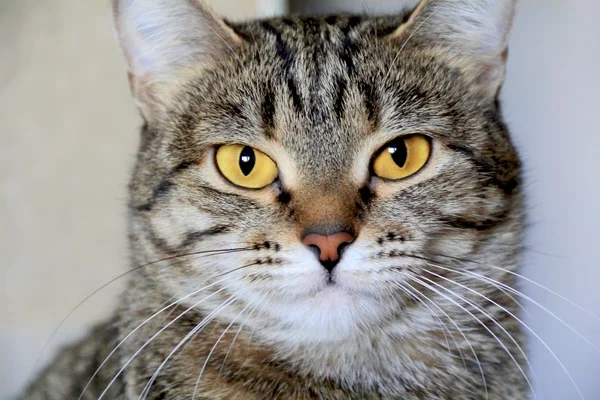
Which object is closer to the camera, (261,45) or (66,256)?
(261,45)

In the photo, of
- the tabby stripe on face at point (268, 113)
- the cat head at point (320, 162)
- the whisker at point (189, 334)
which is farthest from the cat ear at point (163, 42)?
the whisker at point (189, 334)

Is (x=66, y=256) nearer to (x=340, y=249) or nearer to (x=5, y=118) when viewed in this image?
(x=5, y=118)

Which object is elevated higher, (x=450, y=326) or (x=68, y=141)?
(x=68, y=141)

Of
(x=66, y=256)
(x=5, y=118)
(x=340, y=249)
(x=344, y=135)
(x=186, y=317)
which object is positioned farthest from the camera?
(x=66, y=256)

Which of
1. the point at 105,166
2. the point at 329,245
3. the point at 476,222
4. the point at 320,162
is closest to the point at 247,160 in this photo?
the point at 320,162

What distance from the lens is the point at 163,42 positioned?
1072 millimetres

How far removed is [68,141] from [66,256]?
299 mm

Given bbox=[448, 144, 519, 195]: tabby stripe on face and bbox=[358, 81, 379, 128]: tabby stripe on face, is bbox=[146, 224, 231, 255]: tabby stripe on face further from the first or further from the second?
bbox=[448, 144, 519, 195]: tabby stripe on face

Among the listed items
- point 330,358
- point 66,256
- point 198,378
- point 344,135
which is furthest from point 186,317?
point 66,256

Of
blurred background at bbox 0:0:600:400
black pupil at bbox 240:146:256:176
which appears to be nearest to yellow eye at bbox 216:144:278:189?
black pupil at bbox 240:146:256:176

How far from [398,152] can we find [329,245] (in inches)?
8.8

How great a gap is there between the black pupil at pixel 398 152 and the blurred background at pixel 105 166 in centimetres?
35

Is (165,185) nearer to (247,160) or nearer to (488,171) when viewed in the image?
(247,160)

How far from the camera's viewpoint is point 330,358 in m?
0.97
